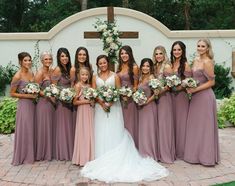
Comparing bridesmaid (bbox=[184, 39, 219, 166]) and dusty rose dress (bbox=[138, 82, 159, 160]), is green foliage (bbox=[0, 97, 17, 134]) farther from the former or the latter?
bridesmaid (bbox=[184, 39, 219, 166])

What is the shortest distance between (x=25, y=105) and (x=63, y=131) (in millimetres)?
782

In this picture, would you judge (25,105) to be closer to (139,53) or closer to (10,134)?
(10,134)

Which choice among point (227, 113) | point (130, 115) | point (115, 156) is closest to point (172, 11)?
point (227, 113)

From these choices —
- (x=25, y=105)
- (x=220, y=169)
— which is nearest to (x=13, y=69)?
(x=25, y=105)

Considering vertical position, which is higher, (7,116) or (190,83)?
(190,83)

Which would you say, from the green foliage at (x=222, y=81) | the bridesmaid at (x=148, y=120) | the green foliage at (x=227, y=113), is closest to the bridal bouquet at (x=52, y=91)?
the bridesmaid at (x=148, y=120)

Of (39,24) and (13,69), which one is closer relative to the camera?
(13,69)

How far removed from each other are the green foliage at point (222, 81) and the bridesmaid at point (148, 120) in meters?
5.52

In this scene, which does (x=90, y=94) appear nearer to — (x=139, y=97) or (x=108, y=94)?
(x=108, y=94)

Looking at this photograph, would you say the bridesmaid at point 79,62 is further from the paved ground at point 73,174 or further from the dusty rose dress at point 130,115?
the paved ground at point 73,174

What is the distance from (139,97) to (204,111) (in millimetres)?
1124

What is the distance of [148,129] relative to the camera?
24.0 feet

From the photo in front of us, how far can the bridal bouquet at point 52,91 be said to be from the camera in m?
7.09

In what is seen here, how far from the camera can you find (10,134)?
1018 centimetres
